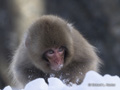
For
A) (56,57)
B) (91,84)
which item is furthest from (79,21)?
(91,84)

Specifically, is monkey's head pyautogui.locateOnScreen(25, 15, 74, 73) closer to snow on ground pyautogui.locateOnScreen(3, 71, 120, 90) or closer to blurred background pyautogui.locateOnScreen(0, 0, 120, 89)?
snow on ground pyautogui.locateOnScreen(3, 71, 120, 90)

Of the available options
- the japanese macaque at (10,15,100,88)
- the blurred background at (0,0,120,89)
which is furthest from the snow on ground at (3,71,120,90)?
the blurred background at (0,0,120,89)

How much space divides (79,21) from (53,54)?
7.01m

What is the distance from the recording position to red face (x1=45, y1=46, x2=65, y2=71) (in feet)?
15.6

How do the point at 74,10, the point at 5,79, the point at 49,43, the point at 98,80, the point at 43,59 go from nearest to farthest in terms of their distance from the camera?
1. the point at 98,80
2. the point at 49,43
3. the point at 43,59
4. the point at 5,79
5. the point at 74,10

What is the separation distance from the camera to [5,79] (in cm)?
1110

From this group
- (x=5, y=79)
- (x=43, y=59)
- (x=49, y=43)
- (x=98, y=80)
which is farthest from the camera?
(x=5, y=79)

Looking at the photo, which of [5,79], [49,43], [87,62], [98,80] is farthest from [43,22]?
[5,79]

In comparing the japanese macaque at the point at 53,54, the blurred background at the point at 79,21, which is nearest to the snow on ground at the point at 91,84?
the japanese macaque at the point at 53,54

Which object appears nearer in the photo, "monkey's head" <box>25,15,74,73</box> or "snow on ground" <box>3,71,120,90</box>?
"snow on ground" <box>3,71,120,90</box>

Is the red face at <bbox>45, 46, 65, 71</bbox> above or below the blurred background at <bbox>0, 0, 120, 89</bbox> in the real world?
below

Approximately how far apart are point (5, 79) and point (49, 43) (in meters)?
6.56

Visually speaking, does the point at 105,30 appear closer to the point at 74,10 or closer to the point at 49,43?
the point at 74,10

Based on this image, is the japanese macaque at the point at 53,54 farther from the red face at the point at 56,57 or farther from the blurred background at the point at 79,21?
the blurred background at the point at 79,21
